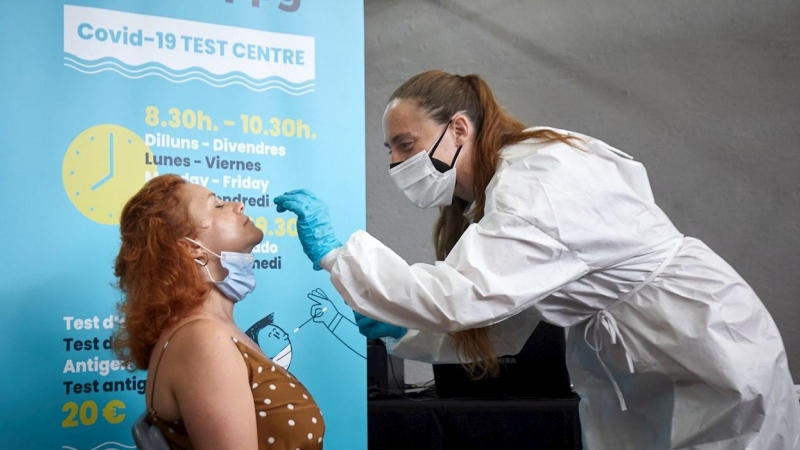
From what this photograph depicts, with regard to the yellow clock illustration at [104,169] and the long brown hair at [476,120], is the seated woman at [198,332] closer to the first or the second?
the yellow clock illustration at [104,169]

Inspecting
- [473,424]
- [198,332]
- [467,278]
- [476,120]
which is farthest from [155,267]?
[473,424]

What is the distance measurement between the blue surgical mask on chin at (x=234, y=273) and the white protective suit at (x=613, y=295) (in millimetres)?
287

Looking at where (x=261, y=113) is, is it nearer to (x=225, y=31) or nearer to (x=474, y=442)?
(x=225, y=31)

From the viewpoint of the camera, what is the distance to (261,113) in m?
2.42

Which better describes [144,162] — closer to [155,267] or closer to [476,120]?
[155,267]

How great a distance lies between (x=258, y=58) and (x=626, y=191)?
1.21m

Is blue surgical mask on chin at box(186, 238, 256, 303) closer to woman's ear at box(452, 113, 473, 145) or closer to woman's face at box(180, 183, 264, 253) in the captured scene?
woman's face at box(180, 183, 264, 253)

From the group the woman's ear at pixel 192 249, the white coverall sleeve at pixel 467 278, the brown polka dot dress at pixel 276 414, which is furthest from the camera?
the woman's ear at pixel 192 249

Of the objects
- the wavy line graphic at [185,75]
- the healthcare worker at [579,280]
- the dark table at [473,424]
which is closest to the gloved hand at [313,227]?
the healthcare worker at [579,280]

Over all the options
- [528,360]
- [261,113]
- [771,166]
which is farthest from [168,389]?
[771,166]

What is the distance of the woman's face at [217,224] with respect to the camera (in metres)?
1.94

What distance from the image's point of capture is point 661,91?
13.4ft

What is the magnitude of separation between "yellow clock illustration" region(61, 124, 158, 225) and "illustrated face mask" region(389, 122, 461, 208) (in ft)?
2.39

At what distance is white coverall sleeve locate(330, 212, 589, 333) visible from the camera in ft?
5.24
